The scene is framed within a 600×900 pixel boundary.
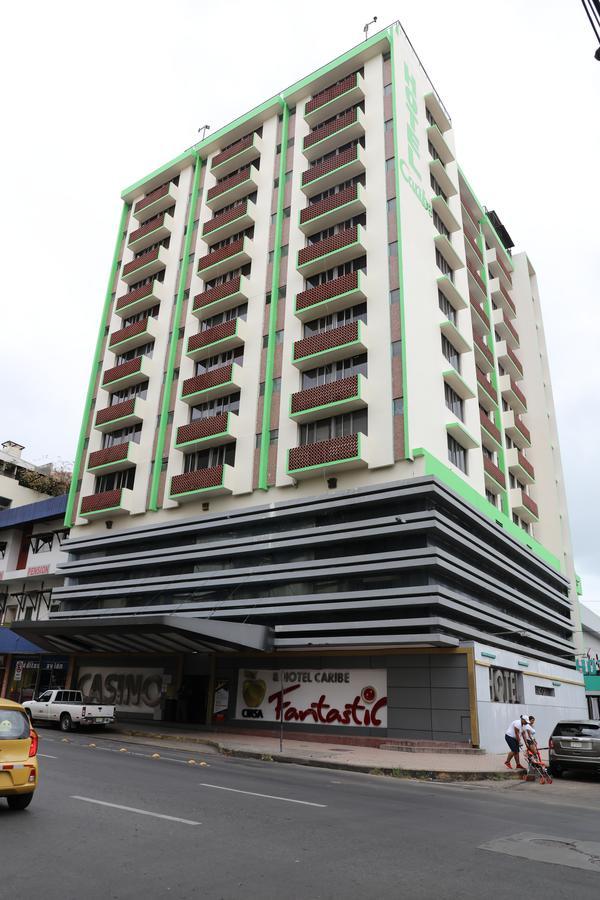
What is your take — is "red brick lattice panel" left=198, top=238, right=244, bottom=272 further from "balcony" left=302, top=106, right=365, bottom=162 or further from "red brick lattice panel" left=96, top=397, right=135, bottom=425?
"red brick lattice panel" left=96, top=397, right=135, bottom=425

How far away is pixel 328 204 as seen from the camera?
124 ft

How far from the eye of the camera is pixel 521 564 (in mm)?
40750

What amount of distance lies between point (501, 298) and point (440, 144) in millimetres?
15680

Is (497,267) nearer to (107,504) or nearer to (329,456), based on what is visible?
(329,456)

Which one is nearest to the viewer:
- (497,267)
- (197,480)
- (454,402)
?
(197,480)

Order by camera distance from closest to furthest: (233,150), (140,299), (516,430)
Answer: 1. (233,150)
2. (140,299)
3. (516,430)

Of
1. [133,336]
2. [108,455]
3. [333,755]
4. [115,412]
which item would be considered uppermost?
[133,336]

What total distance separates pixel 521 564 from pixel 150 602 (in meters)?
22.7

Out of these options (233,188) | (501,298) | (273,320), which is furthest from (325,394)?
(501,298)

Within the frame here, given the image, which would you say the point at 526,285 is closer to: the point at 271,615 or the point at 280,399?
the point at 280,399

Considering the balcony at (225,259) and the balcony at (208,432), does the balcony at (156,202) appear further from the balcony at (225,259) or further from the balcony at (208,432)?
the balcony at (208,432)

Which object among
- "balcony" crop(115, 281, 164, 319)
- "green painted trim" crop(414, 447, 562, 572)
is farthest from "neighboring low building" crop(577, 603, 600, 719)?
"balcony" crop(115, 281, 164, 319)

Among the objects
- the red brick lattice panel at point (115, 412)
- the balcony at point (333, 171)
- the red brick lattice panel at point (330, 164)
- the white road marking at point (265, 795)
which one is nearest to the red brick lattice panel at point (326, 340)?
the balcony at point (333, 171)

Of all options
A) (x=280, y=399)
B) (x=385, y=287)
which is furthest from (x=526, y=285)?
(x=280, y=399)
